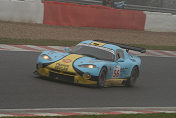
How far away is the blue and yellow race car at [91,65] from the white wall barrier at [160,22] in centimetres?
1370

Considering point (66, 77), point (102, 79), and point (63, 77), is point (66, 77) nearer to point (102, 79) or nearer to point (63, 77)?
point (63, 77)

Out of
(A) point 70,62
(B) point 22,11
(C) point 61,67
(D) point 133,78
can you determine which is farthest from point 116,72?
(B) point 22,11

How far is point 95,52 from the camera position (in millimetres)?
10938

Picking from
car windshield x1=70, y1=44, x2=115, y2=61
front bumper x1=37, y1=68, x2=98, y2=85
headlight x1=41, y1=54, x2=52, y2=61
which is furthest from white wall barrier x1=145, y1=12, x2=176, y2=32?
front bumper x1=37, y1=68, x2=98, y2=85

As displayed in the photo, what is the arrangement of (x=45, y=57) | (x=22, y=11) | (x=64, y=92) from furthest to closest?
(x=22, y=11)
(x=45, y=57)
(x=64, y=92)

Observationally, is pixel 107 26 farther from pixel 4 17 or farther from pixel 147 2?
pixel 147 2

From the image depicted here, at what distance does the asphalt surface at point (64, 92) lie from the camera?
7.94m

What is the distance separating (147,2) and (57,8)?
16636mm

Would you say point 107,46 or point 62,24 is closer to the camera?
point 107,46

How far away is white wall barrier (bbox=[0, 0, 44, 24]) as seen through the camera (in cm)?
2075

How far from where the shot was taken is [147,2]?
36.8 meters

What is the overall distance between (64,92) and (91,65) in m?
1.21

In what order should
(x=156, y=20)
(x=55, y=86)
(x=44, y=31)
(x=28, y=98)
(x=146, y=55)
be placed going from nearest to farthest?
(x=28, y=98) → (x=55, y=86) → (x=146, y=55) → (x=44, y=31) → (x=156, y=20)

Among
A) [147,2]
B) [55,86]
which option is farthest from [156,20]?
[55,86]
